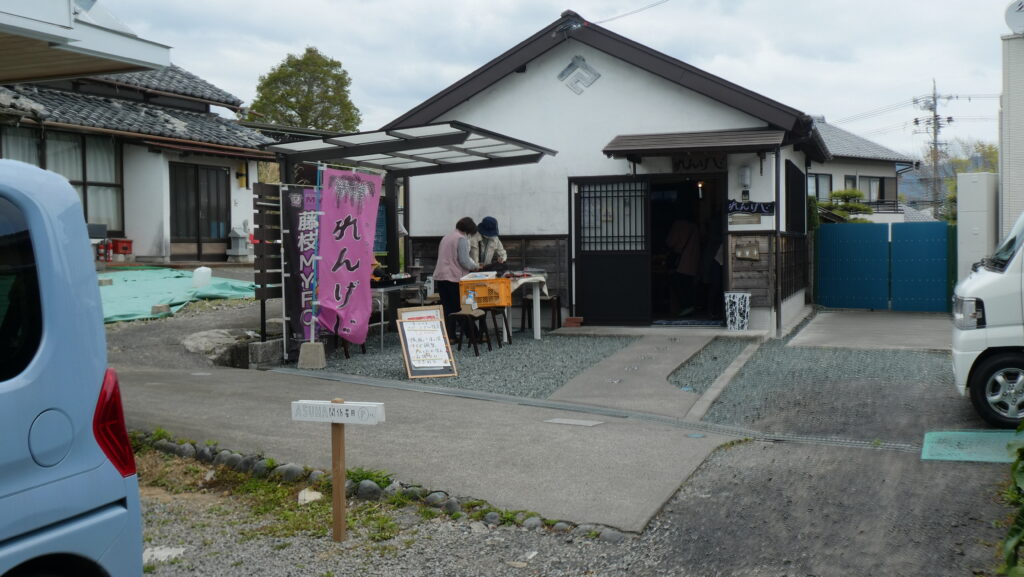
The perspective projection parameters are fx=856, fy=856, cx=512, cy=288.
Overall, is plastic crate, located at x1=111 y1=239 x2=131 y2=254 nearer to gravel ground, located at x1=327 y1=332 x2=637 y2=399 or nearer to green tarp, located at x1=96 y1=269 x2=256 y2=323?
green tarp, located at x1=96 y1=269 x2=256 y2=323

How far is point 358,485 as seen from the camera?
5.58 metres

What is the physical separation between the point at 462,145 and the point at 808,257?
31.2ft

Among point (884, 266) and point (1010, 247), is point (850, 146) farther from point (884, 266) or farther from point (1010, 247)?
point (1010, 247)

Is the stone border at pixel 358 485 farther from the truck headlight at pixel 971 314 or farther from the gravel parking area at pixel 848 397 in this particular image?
the truck headlight at pixel 971 314

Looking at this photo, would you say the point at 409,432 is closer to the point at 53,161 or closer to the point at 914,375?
the point at 914,375

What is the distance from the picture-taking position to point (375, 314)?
1352cm

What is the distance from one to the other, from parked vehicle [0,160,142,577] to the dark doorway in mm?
12449

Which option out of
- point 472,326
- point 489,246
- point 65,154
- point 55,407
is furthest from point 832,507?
point 65,154

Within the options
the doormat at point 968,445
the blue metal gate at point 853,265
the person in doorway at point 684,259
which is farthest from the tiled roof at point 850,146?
the doormat at point 968,445

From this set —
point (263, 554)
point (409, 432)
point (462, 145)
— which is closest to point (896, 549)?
point (263, 554)

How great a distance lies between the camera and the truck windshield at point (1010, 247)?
6.85 meters

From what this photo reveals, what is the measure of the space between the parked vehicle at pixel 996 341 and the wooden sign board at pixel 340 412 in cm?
505

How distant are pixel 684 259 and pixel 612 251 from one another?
2.38 m

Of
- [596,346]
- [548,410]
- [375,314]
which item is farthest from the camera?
[375,314]
